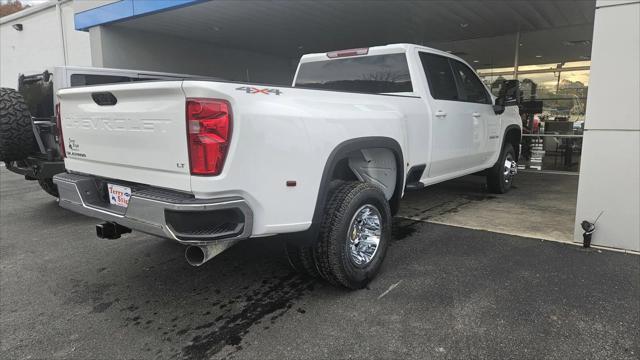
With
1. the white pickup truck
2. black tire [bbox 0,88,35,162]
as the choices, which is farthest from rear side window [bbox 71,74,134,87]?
the white pickup truck

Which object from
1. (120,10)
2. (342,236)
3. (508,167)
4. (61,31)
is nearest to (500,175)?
(508,167)

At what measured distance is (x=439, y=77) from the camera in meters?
5.20

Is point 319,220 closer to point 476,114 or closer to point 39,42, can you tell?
point 476,114

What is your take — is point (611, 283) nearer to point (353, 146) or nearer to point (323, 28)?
point (353, 146)

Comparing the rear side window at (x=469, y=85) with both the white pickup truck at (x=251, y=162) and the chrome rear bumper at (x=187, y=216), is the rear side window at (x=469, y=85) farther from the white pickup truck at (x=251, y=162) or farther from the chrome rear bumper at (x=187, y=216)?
the chrome rear bumper at (x=187, y=216)

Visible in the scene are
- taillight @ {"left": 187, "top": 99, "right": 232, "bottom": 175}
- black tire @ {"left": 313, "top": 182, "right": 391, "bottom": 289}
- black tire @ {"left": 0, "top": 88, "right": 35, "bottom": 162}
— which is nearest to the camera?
taillight @ {"left": 187, "top": 99, "right": 232, "bottom": 175}

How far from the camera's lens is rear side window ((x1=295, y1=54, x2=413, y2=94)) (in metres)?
4.87

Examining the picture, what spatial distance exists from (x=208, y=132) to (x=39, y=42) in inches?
715

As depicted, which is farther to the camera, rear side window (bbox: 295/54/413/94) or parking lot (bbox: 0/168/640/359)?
rear side window (bbox: 295/54/413/94)

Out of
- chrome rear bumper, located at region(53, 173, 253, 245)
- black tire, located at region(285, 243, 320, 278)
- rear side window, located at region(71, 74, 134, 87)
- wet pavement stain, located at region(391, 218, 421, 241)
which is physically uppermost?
rear side window, located at region(71, 74, 134, 87)

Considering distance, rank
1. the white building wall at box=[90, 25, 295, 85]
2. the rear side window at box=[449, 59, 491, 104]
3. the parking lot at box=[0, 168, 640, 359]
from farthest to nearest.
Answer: the white building wall at box=[90, 25, 295, 85] → the rear side window at box=[449, 59, 491, 104] → the parking lot at box=[0, 168, 640, 359]

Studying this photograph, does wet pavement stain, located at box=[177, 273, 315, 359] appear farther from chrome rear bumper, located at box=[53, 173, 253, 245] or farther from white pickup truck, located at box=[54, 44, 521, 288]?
chrome rear bumper, located at box=[53, 173, 253, 245]

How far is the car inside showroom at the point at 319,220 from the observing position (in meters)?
2.69

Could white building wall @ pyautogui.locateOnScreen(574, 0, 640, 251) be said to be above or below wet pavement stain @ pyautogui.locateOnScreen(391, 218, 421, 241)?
above
